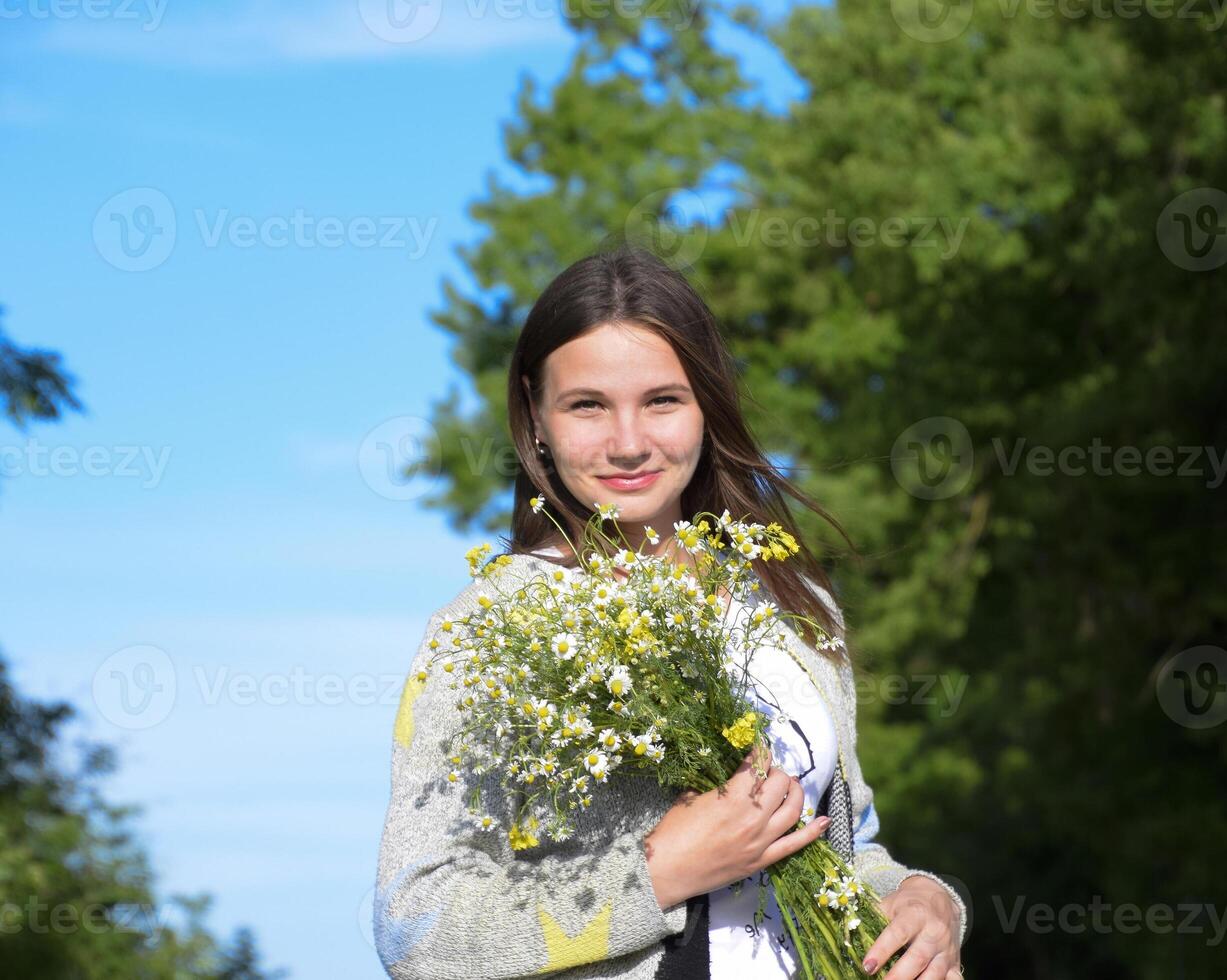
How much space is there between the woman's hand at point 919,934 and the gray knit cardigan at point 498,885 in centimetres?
34

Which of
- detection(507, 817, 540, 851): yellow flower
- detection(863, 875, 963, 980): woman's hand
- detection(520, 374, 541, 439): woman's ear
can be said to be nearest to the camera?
detection(507, 817, 540, 851): yellow flower

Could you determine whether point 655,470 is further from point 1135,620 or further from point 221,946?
point 1135,620

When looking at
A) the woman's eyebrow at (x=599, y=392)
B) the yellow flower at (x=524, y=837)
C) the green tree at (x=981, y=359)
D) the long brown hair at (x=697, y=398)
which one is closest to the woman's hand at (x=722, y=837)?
the yellow flower at (x=524, y=837)

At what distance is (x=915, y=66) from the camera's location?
2258cm

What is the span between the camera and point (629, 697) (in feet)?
8.65

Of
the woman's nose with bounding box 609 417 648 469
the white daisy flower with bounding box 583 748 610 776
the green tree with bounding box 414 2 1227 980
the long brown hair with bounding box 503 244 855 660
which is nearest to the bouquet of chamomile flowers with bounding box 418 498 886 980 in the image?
the white daisy flower with bounding box 583 748 610 776

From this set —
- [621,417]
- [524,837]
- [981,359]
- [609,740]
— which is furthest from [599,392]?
[981,359]

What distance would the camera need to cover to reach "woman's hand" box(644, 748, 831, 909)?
8.92 feet

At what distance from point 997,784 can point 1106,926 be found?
3063mm

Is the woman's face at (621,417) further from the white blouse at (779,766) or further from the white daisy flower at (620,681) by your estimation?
the white daisy flower at (620,681)

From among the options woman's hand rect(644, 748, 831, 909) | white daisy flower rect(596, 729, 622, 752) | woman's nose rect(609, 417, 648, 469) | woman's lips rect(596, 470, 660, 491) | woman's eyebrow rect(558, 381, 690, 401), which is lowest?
woman's hand rect(644, 748, 831, 909)

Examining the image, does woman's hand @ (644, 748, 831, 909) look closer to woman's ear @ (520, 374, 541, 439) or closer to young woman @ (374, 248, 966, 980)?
young woman @ (374, 248, 966, 980)

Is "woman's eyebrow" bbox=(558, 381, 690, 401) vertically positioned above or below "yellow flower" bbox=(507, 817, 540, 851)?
above

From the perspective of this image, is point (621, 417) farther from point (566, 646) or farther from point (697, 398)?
point (566, 646)
